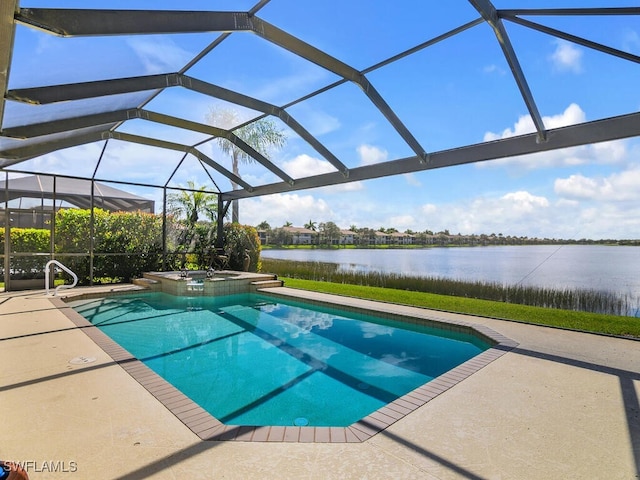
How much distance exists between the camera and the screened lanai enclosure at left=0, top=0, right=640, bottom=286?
3.84 metres

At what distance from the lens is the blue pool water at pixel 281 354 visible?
3.85 m

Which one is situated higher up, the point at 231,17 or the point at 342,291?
the point at 231,17

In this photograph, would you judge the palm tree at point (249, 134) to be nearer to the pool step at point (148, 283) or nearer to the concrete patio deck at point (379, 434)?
the pool step at point (148, 283)

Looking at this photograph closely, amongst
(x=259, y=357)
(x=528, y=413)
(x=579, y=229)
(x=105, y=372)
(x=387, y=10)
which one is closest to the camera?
(x=528, y=413)

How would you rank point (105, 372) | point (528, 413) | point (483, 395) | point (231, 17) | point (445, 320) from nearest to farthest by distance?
point (528, 413)
point (483, 395)
point (105, 372)
point (231, 17)
point (445, 320)

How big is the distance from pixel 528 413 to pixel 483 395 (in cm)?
41

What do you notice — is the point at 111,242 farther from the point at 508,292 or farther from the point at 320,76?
the point at 508,292

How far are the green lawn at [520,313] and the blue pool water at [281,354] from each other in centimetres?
148

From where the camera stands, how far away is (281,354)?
17.9ft

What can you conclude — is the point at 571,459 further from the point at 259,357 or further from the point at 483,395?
the point at 259,357

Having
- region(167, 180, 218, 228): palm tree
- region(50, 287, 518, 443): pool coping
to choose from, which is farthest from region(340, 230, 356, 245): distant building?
region(50, 287, 518, 443): pool coping

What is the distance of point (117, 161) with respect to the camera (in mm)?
10180

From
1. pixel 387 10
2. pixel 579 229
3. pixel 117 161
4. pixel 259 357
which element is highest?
pixel 387 10

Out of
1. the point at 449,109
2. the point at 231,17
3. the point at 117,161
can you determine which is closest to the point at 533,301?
the point at 449,109
